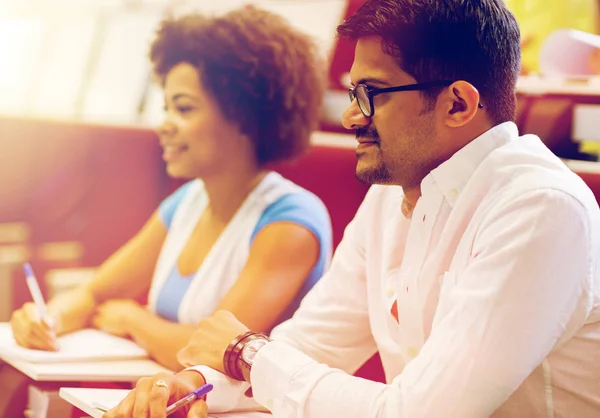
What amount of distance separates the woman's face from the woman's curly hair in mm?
28

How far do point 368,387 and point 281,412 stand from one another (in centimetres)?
17

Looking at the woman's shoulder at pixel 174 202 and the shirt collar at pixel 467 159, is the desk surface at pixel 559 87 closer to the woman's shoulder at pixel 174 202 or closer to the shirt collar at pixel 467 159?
the shirt collar at pixel 467 159

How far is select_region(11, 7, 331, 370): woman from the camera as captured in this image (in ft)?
6.84

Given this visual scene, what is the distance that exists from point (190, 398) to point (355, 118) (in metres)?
0.58

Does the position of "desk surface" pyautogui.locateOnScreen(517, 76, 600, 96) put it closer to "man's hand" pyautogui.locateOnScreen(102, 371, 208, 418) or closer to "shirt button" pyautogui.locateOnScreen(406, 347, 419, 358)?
"shirt button" pyautogui.locateOnScreen(406, 347, 419, 358)

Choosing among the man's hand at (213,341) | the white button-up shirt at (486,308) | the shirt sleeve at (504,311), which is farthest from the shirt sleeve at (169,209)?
the shirt sleeve at (504,311)

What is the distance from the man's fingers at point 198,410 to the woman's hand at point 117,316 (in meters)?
0.76

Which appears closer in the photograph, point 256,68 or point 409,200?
point 409,200

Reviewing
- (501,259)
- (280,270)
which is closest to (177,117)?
(280,270)

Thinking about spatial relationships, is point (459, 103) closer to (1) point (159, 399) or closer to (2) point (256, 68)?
(1) point (159, 399)

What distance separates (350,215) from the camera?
2.40 meters

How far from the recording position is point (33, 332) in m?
1.98

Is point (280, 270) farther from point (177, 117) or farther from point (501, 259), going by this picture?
point (501, 259)

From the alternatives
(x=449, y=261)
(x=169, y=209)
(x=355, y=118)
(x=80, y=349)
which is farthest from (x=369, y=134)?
(x=169, y=209)
